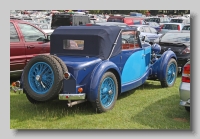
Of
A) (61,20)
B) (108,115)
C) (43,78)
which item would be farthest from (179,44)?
(61,20)

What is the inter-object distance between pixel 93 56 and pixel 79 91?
898 millimetres

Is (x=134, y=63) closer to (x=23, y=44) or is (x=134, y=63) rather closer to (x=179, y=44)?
(x=23, y=44)

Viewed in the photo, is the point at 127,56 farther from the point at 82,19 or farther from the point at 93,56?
the point at 82,19

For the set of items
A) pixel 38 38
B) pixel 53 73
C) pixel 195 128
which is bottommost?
pixel 195 128

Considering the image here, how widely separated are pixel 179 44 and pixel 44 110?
5479 mm

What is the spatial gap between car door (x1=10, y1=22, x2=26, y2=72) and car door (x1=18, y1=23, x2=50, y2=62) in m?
0.15

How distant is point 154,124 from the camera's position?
17.7ft

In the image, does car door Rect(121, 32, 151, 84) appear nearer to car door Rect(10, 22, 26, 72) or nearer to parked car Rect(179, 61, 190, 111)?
parked car Rect(179, 61, 190, 111)

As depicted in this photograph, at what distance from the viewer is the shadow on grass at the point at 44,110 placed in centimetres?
574

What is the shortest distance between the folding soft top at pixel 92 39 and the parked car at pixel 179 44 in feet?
12.1

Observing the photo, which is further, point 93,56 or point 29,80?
point 93,56

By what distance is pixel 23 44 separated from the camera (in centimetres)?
790

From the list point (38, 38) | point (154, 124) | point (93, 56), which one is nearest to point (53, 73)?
point (93, 56)

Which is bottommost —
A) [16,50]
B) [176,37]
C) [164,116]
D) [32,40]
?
[164,116]
